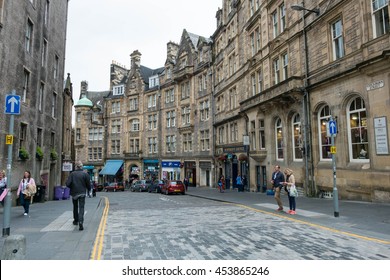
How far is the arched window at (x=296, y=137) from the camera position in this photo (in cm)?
1925

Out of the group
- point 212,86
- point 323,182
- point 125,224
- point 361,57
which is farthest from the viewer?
point 212,86

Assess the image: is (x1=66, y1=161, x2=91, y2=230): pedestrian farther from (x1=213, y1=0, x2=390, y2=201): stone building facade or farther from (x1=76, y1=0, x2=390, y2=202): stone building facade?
(x1=213, y1=0, x2=390, y2=201): stone building facade

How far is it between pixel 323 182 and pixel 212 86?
21368 millimetres

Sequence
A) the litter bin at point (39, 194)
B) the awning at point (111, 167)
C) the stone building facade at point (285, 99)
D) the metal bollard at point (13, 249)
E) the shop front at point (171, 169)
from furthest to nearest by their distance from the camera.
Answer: the awning at point (111, 167), the shop front at point (171, 169), the litter bin at point (39, 194), the stone building facade at point (285, 99), the metal bollard at point (13, 249)

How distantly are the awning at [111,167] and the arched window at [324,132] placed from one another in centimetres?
3749

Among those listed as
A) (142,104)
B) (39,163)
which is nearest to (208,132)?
(142,104)

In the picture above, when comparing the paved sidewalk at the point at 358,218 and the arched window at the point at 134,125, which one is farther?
the arched window at the point at 134,125

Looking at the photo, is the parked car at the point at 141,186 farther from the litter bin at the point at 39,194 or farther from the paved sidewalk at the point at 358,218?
the paved sidewalk at the point at 358,218

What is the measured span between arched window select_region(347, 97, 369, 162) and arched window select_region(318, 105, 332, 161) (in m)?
1.72

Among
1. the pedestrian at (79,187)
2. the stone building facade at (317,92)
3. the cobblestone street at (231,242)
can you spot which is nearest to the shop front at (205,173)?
the stone building facade at (317,92)

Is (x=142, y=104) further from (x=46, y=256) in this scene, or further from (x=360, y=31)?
(x=46, y=256)

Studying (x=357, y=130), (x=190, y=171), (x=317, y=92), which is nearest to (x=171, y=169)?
(x=190, y=171)

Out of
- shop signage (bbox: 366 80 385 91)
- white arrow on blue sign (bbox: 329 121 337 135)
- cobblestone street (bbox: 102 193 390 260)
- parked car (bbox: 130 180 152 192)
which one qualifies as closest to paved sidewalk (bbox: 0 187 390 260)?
cobblestone street (bbox: 102 193 390 260)

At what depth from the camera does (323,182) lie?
16719 millimetres
